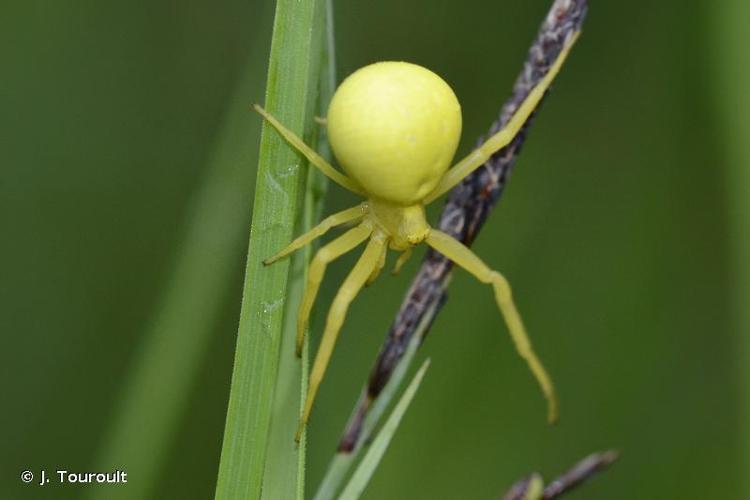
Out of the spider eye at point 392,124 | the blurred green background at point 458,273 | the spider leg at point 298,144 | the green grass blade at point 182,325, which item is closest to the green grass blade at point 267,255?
the spider leg at point 298,144

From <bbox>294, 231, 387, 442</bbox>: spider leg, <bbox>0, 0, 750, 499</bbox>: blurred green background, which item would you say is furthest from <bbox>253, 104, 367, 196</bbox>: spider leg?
<bbox>0, 0, 750, 499</bbox>: blurred green background

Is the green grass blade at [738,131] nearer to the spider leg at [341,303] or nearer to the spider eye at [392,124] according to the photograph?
the spider eye at [392,124]

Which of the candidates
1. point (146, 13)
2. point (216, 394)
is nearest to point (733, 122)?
point (216, 394)

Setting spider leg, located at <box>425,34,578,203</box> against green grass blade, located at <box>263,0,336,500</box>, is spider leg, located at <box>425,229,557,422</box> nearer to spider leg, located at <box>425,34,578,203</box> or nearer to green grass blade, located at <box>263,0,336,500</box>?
spider leg, located at <box>425,34,578,203</box>

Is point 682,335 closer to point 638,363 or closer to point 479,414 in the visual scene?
point 638,363

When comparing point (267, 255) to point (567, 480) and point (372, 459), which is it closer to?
point (372, 459)

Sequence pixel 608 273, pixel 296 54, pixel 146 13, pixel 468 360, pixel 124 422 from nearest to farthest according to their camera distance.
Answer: pixel 296 54
pixel 124 422
pixel 468 360
pixel 608 273
pixel 146 13

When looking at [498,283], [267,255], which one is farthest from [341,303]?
[267,255]
